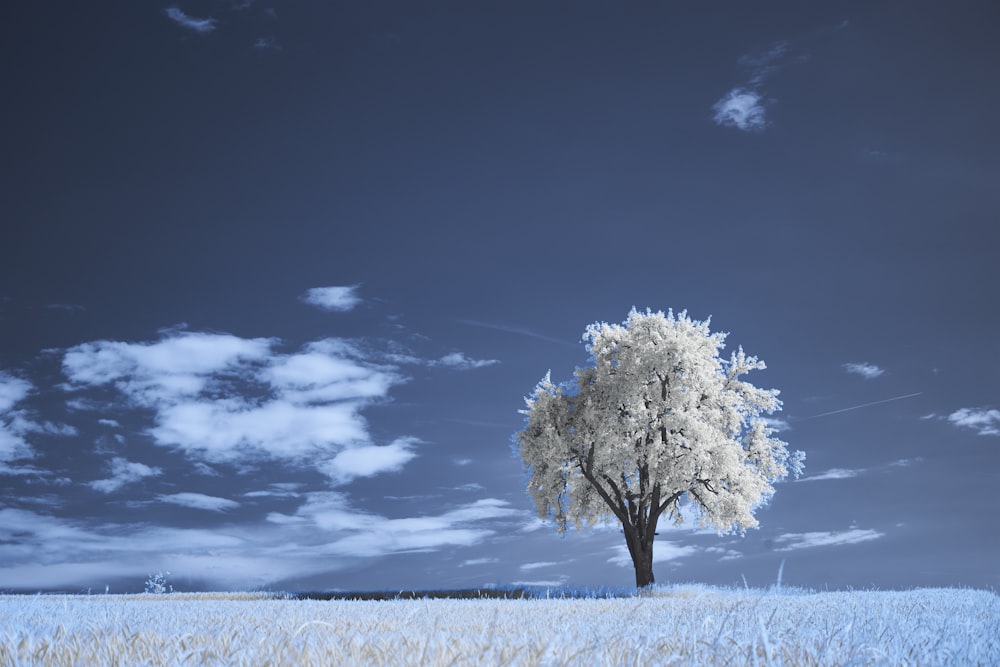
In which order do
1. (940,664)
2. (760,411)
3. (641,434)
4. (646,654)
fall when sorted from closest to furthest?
(646,654) < (940,664) < (641,434) < (760,411)

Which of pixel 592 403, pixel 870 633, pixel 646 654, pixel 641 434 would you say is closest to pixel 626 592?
pixel 641 434

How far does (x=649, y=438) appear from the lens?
28.9 metres

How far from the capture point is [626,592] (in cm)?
2319

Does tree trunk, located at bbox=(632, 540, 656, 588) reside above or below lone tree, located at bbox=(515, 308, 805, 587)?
below

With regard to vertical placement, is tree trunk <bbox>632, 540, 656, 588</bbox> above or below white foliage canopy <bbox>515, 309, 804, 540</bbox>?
below

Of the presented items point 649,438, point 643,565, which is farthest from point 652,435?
point 643,565

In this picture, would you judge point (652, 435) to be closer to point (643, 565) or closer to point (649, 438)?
point (649, 438)

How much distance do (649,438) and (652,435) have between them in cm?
19

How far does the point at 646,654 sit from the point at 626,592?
20535 millimetres

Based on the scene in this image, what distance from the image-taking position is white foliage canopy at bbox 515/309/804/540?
2812 cm

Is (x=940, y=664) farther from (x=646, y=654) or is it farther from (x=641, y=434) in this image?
(x=641, y=434)

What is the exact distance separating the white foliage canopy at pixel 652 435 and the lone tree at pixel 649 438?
45 mm

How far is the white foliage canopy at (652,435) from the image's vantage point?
1107 inches

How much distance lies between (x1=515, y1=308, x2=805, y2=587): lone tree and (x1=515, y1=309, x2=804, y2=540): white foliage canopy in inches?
1.8
